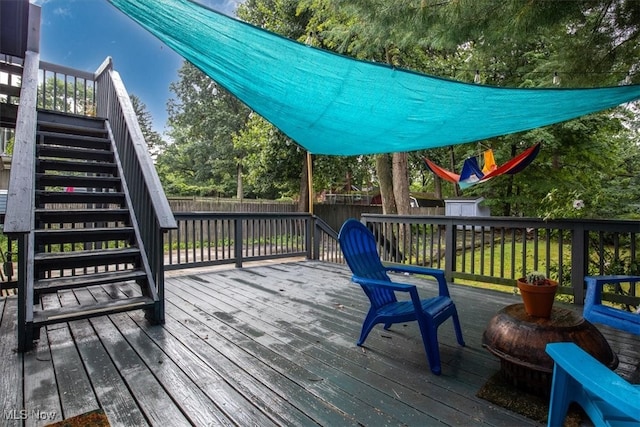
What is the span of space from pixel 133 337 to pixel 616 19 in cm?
502

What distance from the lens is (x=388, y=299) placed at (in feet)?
8.40

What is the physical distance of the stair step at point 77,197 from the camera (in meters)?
3.37

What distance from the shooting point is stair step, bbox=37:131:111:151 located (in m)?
3.98

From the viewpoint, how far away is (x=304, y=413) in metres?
1.62

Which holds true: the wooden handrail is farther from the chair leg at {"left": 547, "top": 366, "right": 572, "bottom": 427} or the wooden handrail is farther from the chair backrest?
the chair leg at {"left": 547, "top": 366, "right": 572, "bottom": 427}

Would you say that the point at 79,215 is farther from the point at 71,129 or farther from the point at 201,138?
the point at 201,138

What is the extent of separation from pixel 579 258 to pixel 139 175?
15.1 ft

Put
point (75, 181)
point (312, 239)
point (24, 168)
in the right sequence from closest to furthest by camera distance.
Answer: point (24, 168), point (75, 181), point (312, 239)

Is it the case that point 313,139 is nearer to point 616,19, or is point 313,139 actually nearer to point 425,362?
point 425,362

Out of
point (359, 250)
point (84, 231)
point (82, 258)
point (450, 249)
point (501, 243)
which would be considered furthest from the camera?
point (450, 249)

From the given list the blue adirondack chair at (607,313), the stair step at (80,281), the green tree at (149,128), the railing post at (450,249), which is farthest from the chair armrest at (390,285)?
the green tree at (149,128)

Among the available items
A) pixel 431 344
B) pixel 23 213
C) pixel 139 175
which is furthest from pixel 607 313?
pixel 139 175

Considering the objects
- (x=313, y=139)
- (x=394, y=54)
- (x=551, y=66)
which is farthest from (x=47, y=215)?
(x=394, y=54)

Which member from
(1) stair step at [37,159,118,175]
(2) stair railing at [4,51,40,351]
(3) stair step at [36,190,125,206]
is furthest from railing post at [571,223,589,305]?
(1) stair step at [37,159,118,175]
